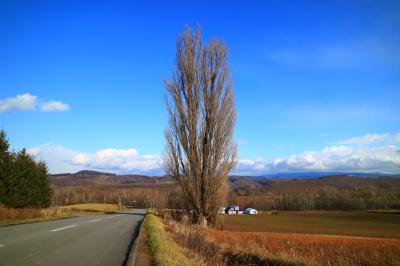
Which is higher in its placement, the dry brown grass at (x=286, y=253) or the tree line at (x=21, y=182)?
the tree line at (x=21, y=182)

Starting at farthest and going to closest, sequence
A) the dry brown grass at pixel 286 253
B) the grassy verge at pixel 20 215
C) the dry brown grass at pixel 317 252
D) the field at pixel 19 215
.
Answer: 1. the field at pixel 19 215
2. the grassy verge at pixel 20 215
3. the dry brown grass at pixel 317 252
4. the dry brown grass at pixel 286 253

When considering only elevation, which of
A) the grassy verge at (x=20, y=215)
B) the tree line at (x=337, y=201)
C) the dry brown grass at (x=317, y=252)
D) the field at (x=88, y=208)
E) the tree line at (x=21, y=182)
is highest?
the tree line at (x=21, y=182)

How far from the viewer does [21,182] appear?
1168 inches

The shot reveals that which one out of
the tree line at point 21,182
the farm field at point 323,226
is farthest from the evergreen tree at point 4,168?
the farm field at point 323,226

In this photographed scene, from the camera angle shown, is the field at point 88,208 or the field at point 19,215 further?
the field at point 88,208

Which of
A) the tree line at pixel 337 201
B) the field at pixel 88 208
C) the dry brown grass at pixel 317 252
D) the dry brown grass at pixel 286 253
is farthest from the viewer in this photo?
the tree line at pixel 337 201

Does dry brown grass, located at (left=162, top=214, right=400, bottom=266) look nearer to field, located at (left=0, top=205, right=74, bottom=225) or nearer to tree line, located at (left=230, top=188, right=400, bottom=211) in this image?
field, located at (left=0, top=205, right=74, bottom=225)

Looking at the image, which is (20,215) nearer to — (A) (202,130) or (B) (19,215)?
(B) (19,215)

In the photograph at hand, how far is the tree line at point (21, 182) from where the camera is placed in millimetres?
27797

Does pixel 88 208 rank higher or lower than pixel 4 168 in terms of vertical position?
lower

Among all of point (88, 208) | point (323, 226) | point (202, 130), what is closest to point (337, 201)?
point (323, 226)

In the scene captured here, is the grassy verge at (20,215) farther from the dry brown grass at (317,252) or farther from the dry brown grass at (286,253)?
the dry brown grass at (317,252)

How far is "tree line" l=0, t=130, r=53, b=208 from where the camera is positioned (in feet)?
91.2

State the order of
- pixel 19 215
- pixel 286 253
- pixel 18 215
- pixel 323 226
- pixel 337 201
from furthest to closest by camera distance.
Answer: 1. pixel 337 201
2. pixel 323 226
3. pixel 19 215
4. pixel 18 215
5. pixel 286 253
